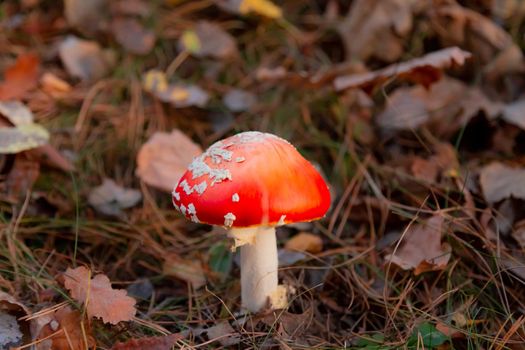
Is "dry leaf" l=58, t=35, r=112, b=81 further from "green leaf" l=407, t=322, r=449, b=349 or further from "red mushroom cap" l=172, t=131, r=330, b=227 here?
"green leaf" l=407, t=322, r=449, b=349

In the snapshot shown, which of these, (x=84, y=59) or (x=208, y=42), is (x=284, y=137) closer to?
(x=208, y=42)

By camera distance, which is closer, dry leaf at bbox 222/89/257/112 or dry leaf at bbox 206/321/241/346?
dry leaf at bbox 206/321/241/346

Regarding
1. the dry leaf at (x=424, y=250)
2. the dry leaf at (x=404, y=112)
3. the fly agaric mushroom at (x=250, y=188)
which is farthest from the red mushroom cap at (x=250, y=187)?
the dry leaf at (x=404, y=112)

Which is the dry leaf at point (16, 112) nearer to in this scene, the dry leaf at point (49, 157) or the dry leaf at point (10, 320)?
the dry leaf at point (49, 157)

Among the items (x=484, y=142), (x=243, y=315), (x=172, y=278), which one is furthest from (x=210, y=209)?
(x=484, y=142)

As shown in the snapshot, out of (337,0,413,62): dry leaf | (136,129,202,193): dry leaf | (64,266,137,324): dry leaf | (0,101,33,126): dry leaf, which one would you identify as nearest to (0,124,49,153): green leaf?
(0,101,33,126): dry leaf

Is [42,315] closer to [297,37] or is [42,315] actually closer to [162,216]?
[162,216]
